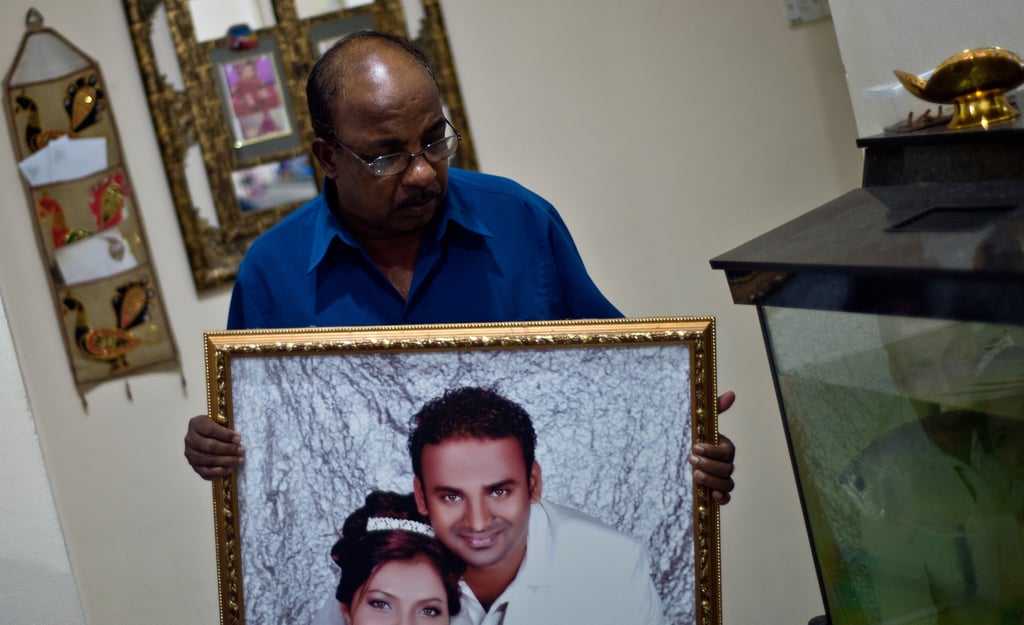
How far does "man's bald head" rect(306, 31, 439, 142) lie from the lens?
6.10ft

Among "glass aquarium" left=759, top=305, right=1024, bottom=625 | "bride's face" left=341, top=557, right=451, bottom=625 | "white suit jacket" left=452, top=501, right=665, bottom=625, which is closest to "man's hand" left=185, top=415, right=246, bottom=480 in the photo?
"bride's face" left=341, top=557, right=451, bottom=625

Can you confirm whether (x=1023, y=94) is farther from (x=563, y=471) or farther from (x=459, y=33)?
(x=459, y=33)

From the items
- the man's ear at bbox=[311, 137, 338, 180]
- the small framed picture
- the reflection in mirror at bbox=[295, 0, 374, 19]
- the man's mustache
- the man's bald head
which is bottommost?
the man's mustache

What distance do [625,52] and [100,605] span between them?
2.33 meters

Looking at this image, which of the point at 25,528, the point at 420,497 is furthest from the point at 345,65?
the point at 25,528

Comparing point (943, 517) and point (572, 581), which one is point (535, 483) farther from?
point (943, 517)

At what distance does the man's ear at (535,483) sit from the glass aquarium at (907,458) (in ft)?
1.20

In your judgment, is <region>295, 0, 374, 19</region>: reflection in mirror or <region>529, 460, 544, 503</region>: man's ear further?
<region>295, 0, 374, 19</region>: reflection in mirror

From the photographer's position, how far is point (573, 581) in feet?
5.41

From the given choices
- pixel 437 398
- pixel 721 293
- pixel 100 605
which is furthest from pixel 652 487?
pixel 100 605

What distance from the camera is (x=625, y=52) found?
3543 millimetres

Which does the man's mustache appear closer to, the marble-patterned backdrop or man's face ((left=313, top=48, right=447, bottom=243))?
man's face ((left=313, top=48, right=447, bottom=243))

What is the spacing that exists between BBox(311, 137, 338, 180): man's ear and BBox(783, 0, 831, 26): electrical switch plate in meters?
2.12

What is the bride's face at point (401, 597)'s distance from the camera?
166cm
